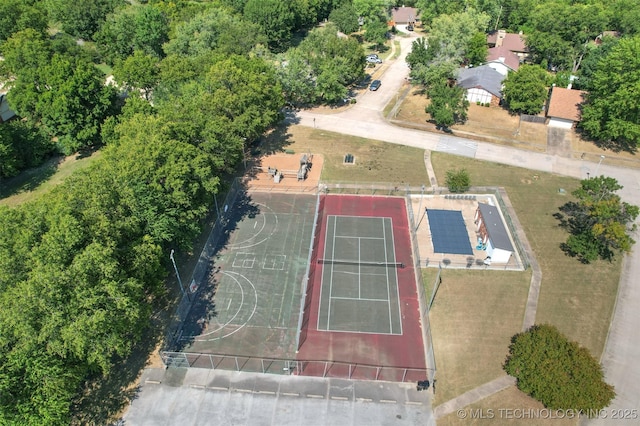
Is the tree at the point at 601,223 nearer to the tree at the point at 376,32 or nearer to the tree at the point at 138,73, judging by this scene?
the tree at the point at 138,73

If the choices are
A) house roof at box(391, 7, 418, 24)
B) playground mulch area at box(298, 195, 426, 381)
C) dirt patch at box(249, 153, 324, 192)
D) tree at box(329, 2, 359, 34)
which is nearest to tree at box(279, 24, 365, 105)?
dirt patch at box(249, 153, 324, 192)

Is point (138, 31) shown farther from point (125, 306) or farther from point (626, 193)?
point (626, 193)

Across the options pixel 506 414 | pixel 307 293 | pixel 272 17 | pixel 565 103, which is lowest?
pixel 506 414

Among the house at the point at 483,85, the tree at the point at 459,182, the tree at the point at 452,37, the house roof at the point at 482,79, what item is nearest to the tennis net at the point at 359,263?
the tree at the point at 459,182

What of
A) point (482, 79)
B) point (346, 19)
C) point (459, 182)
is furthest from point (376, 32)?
point (459, 182)

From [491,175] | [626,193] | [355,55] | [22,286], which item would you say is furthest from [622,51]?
[22,286]

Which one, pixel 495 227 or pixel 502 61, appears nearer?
pixel 495 227

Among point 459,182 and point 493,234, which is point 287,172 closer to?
point 459,182

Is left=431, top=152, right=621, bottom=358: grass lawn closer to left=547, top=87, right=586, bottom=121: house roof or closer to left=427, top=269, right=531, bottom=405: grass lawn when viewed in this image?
left=427, top=269, right=531, bottom=405: grass lawn
